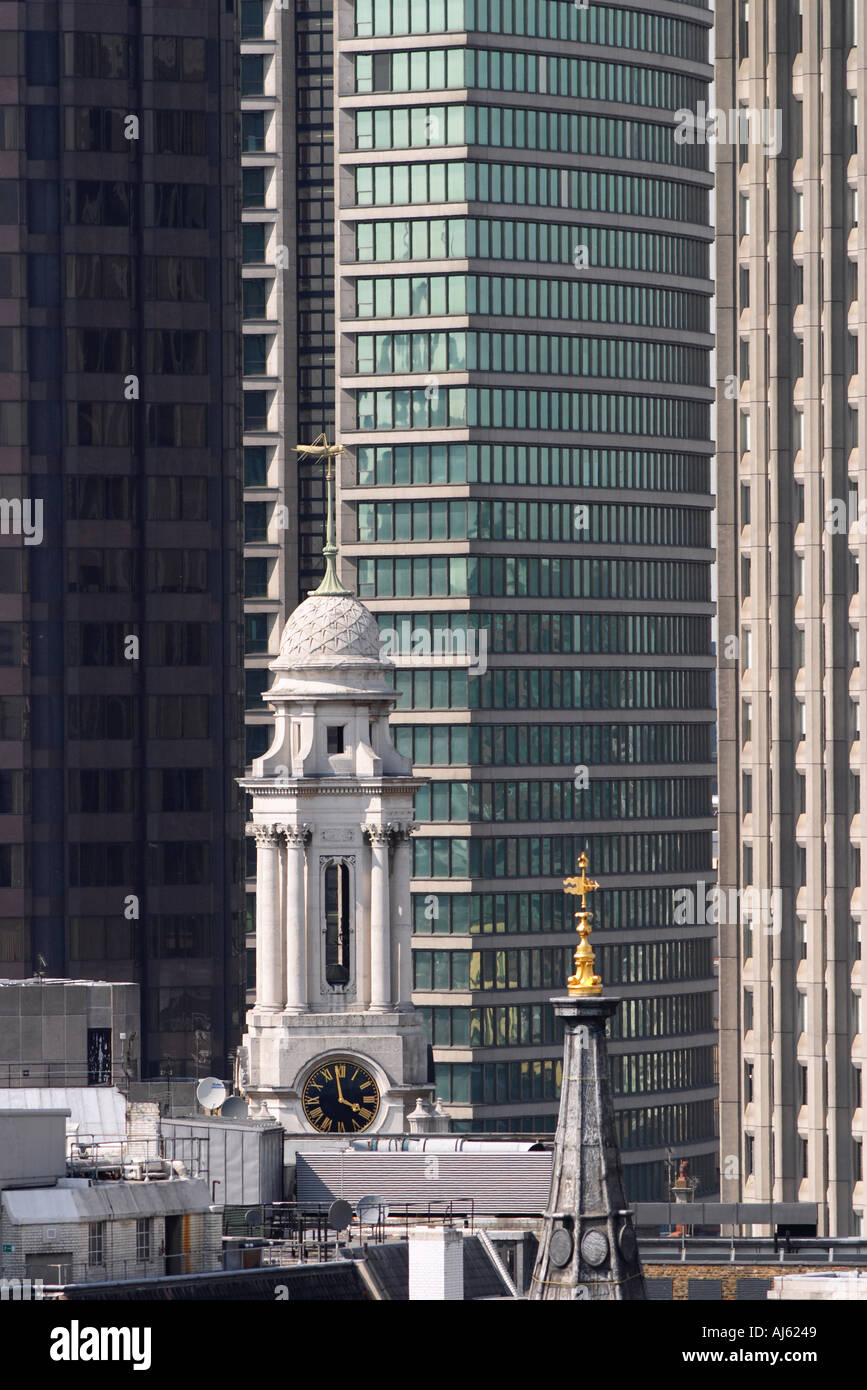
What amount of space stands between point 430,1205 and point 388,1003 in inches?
688

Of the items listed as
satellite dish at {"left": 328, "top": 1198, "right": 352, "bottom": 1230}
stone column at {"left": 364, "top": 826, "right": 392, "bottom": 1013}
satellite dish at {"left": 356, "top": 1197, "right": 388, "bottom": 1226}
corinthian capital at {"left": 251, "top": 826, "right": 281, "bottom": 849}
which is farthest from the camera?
corinthian capital at {"left": 251, "top": 826, "right": 281, "bottom": 849}

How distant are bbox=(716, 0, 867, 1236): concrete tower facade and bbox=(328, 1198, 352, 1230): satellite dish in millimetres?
47134

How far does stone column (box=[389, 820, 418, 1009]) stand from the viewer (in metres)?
151

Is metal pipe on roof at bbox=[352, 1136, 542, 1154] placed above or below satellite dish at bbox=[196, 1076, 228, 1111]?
below

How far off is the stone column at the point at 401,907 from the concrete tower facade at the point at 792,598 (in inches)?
1047

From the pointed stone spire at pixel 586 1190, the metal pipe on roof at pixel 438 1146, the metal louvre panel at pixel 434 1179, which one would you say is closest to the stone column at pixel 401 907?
the metal pipe on roof at pixel 438 1146

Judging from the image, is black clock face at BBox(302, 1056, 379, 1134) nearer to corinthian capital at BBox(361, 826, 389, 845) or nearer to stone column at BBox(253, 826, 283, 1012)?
stone column at BBox(253, 826, 283, 1012)

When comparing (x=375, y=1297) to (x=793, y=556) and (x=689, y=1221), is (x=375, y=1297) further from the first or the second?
(x=793, y=556)

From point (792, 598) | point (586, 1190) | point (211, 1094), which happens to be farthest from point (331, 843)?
point (586, 1190)

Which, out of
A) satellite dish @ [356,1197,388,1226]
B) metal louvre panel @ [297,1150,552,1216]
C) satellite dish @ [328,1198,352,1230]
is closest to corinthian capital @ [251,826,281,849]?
metal louvre panel @ [297,1150,552,1216]

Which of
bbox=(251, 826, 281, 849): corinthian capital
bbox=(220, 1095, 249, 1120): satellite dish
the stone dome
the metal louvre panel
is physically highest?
the stone dome

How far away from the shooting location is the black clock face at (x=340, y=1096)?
147125 mm

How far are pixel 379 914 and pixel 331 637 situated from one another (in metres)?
10.7

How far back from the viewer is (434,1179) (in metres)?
137
